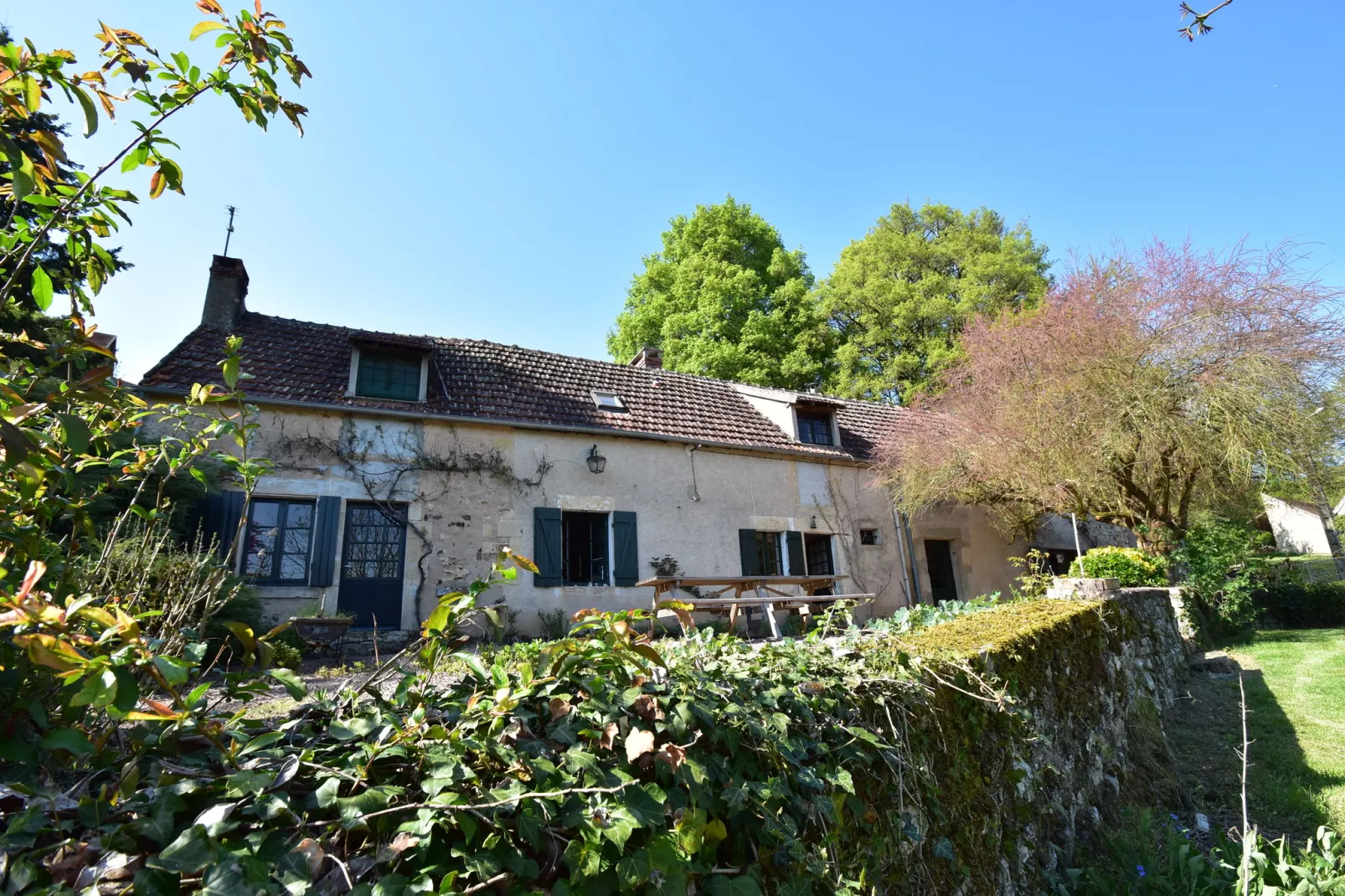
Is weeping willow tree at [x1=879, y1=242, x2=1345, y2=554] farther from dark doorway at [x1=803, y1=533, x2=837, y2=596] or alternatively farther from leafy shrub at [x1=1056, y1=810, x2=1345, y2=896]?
leafy shrub at [x1=1056, y1=810, x2=1345, y2=896]

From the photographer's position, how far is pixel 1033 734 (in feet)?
11.3

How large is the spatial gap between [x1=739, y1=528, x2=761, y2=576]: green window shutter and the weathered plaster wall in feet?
0.52

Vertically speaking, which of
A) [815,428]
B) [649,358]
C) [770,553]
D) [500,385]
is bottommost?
[770,553]

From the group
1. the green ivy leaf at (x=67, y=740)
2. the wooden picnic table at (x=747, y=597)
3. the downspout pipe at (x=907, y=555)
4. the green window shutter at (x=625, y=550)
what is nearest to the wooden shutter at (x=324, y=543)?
the green window shutter at (x=625, y=550)

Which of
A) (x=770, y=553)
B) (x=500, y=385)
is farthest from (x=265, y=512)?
(x=770, y=553)

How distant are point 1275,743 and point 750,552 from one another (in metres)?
8.07

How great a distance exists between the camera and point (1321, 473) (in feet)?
34.6

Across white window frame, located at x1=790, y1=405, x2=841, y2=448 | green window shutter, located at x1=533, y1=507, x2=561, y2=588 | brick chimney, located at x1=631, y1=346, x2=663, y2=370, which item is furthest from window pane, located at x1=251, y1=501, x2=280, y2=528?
white window frame, located at x1=790, y1=405, x2=841, y2=448

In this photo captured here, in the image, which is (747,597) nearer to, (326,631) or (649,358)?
(326,631)

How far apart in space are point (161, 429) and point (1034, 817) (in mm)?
11003

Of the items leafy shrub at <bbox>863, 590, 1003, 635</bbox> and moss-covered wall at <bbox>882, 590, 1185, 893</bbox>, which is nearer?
moss-covered wall at <bbox>882, 590, 1185, 893</bbox>

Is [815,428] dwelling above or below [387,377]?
below

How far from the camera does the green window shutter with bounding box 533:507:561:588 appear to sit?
1095cm

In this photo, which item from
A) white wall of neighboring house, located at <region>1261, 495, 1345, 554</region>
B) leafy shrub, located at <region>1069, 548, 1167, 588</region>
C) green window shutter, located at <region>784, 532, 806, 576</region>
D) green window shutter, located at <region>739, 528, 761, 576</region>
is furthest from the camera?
white wall of neighboring house, located at <region>1261, 495, 1345, 554</region>
